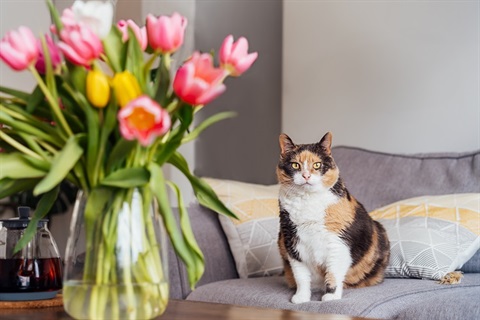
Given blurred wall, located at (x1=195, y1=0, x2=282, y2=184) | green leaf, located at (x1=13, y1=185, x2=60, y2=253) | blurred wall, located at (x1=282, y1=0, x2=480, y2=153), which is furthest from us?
blurred wall, located at (x1=195, y1=0, x2=282, y2=184)

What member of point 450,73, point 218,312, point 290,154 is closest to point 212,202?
point 218,312

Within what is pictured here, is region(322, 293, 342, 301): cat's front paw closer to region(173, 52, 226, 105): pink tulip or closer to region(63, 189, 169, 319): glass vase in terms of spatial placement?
region(63, 189, 169, 319): glass vase

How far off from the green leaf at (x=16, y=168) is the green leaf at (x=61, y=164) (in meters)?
0.07

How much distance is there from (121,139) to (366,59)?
8.00ft

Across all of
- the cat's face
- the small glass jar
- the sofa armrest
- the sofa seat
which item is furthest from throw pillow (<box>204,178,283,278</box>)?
the small glass jar

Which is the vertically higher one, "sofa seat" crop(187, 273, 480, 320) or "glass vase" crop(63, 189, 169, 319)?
"glass vase" crop(63, 189, 169, 319)

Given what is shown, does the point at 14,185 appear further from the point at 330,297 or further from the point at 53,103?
the point at 330,297

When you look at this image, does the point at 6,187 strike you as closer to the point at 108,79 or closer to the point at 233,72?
the point at 108,79

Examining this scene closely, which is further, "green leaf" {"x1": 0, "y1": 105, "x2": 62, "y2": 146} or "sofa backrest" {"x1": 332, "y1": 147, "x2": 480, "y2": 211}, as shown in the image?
"sofa backrest" {"x1": 332, "y1": 147, "x2": 480, "y2": 211}

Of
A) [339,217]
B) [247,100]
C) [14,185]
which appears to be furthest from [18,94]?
[247,100]

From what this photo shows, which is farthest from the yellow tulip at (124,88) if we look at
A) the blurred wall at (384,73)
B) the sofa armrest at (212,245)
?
the blurred wall at (384,73)

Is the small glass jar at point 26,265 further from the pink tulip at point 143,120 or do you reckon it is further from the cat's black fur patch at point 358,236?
the cat's black fur patch at point 358,236

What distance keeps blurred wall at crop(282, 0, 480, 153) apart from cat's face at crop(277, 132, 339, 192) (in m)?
1.16

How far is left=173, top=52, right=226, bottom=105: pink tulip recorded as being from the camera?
0.98 m
